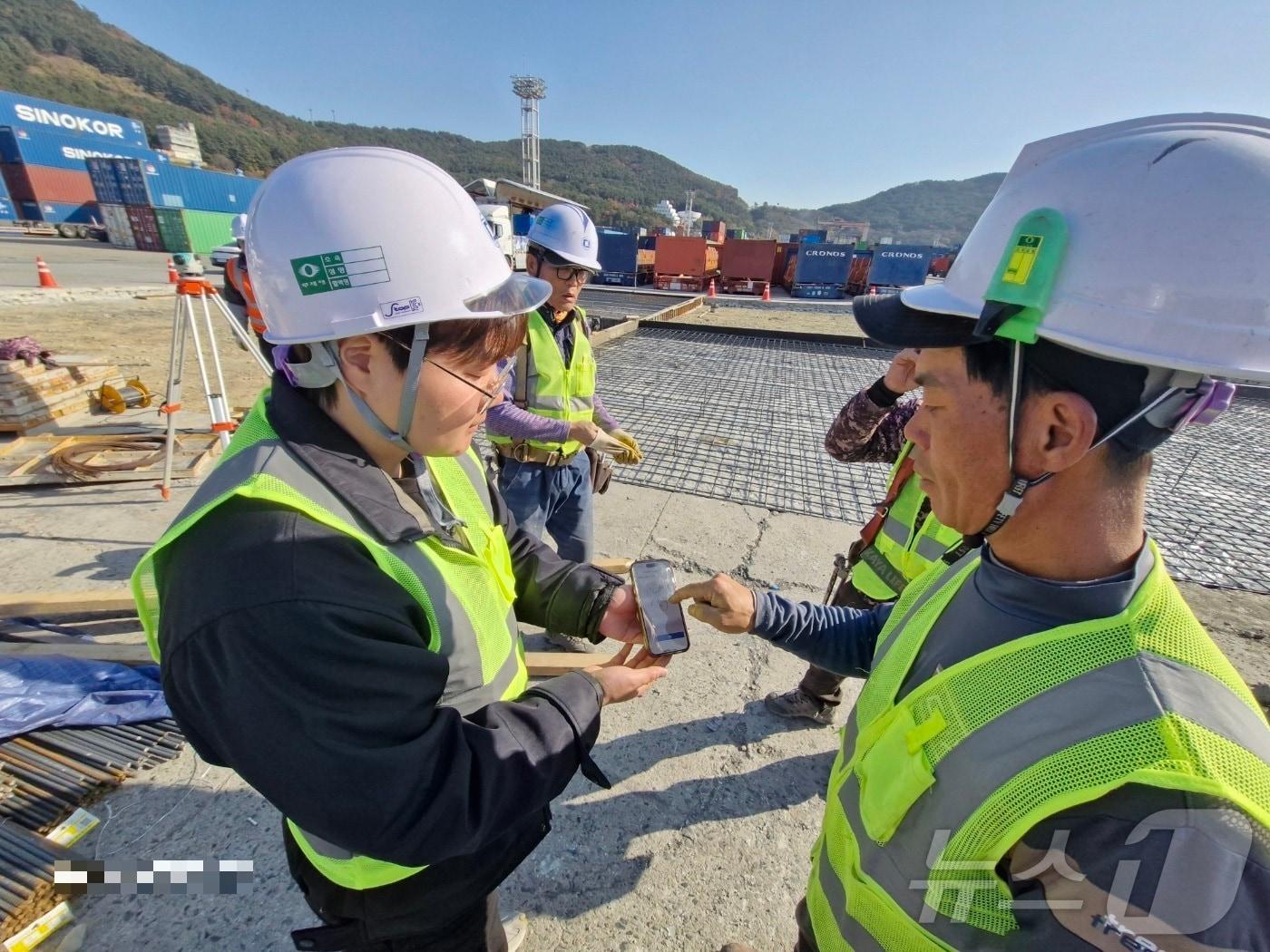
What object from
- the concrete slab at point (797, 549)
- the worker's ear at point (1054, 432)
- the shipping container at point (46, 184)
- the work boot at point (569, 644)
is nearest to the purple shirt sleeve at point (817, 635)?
the worker's ear at point (1054, 432)

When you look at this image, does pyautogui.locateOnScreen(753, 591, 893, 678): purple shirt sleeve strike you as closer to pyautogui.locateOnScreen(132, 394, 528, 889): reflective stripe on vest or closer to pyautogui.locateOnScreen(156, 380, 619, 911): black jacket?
pyautogui.locateOnScreen(132, 394, 528, 889): reflective stripe on vest

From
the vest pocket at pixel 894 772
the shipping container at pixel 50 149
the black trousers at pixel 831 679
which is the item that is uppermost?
the shipping container at pixel 50 149

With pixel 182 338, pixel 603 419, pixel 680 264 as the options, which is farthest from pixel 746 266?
pixel 603 419

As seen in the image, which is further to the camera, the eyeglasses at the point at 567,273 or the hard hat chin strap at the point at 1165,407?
the eyeglasses at the point at 567,273

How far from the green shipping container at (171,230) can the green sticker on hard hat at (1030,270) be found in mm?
42668

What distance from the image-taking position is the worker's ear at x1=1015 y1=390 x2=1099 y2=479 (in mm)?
1021

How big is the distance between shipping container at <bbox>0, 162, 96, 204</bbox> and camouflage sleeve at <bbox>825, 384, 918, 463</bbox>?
5968cm

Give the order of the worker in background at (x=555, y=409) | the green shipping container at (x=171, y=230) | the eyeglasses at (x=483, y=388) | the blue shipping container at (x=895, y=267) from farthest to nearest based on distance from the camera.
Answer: the green shipping container at (x=171, y=230), the blue shipping container at (x=895, y=267), the worker in background at (x=555, y=409), the eyeglasses at (x=483, y=388)

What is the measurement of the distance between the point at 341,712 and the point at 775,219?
21827cm

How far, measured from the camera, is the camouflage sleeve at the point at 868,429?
117 inches

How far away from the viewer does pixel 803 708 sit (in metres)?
3.20

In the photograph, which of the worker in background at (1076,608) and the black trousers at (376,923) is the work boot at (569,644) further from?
the worker in background at (1076,608)

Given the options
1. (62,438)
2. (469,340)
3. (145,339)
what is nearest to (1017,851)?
(469,340)

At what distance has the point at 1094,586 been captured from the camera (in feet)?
3.45
